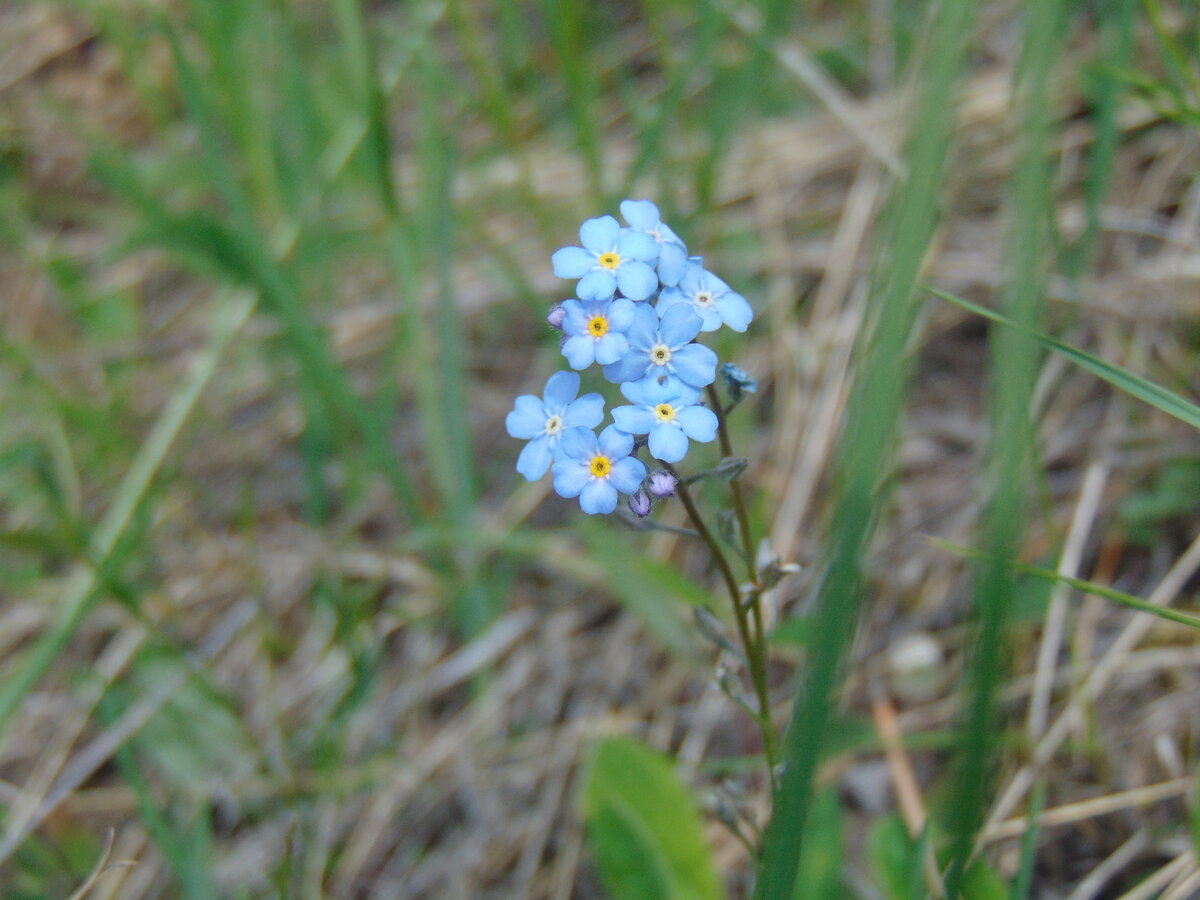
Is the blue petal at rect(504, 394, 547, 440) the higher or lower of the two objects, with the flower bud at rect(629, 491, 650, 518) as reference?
higher

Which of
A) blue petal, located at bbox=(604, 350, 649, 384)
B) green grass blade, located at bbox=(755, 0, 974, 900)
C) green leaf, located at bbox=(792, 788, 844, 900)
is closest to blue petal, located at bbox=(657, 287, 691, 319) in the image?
blue petal, located at bbox=(604, 350, 649, 384)

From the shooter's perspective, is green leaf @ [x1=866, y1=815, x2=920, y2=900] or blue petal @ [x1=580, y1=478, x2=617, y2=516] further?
green leaf @ [x1=866, y1=815, x2=920, y2=900]

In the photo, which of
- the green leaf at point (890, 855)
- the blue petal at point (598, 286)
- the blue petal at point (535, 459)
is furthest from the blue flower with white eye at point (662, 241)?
the green leaf at point (890, 855)

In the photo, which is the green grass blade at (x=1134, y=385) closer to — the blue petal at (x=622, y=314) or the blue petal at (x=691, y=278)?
the blue petal at (x=691, y=278)

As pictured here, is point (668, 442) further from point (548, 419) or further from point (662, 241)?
point (662, 241)

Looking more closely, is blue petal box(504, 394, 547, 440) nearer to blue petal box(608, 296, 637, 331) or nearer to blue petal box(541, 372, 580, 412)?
blue petal box(541, 372, 580, 412)

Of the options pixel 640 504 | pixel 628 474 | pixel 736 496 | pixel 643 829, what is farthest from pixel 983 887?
pixel 628 474

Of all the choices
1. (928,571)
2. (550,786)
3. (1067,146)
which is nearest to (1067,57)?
(1067,146)
